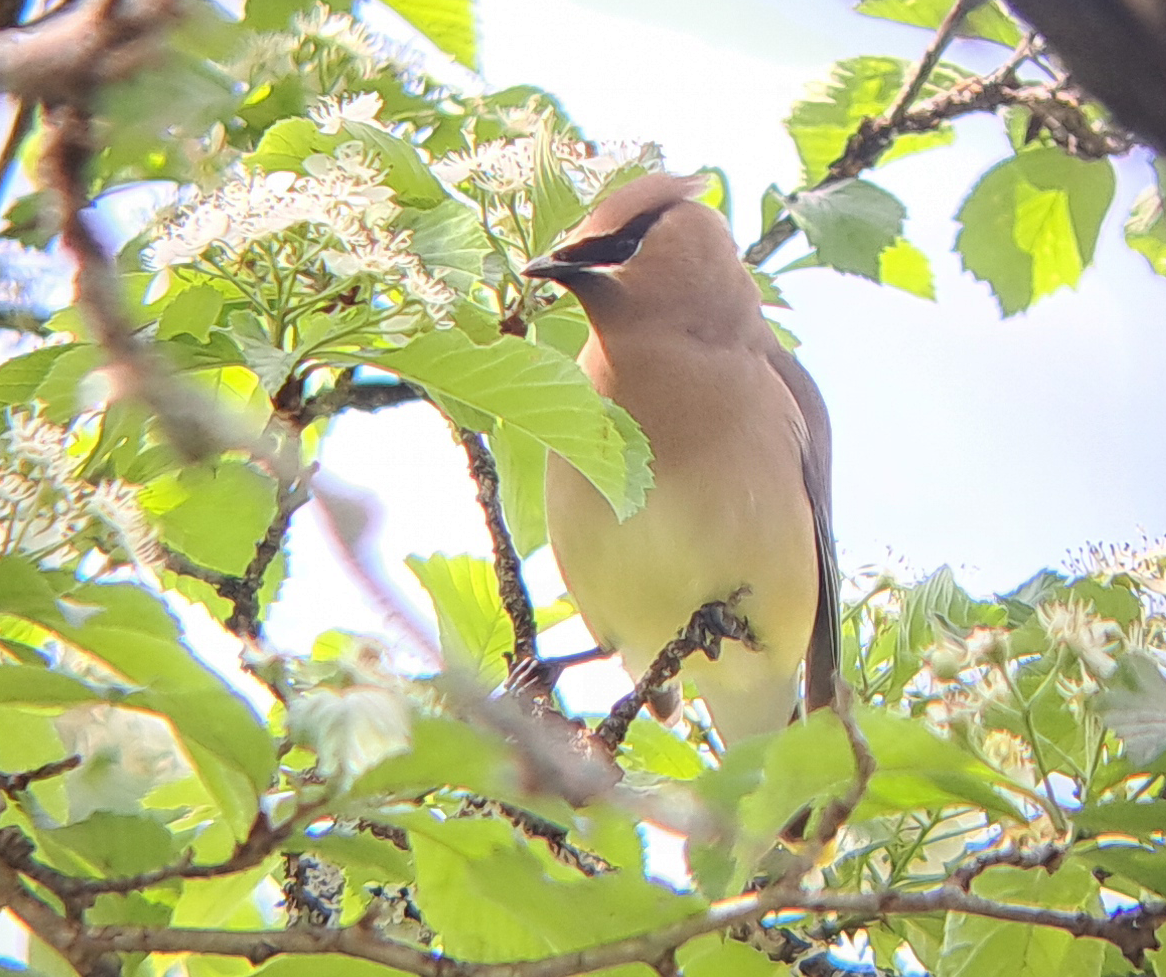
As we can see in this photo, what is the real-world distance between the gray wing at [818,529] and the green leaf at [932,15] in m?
0.37

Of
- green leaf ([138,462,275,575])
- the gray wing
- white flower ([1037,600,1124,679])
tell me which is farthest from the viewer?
the gray wing

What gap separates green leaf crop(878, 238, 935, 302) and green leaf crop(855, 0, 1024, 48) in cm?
20

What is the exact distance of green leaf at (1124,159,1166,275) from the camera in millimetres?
1375

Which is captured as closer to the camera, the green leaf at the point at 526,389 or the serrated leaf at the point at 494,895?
the serrated leaf at the point at 494,895

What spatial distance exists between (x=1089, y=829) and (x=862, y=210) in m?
0.63

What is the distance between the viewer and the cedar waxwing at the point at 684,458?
1.35 meters

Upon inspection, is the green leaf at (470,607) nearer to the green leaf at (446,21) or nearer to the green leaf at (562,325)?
the green leaf at (562,325)

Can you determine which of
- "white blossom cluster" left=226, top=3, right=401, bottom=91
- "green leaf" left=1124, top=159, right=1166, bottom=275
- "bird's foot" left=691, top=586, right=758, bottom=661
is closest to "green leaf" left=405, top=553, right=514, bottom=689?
"bird's foot" left=691, top=586, right=758, bottom=661

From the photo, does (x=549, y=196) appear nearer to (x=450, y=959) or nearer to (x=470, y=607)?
(x=470, y=607)

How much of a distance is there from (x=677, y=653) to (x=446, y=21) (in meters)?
0.50

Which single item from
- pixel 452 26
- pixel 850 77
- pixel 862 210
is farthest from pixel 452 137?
pixel 850 77

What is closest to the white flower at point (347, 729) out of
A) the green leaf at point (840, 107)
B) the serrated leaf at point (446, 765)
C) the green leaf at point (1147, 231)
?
the serrated leaf at point (446, 765)

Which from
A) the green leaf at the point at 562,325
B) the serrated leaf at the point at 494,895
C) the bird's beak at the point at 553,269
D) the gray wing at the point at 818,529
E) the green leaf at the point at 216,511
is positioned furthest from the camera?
the gray wing at the point at 818,529

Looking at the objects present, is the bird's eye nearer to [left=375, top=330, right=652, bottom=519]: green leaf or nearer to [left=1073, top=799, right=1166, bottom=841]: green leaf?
[left=375, top=330, right=652, bottom=519]: green leaf
